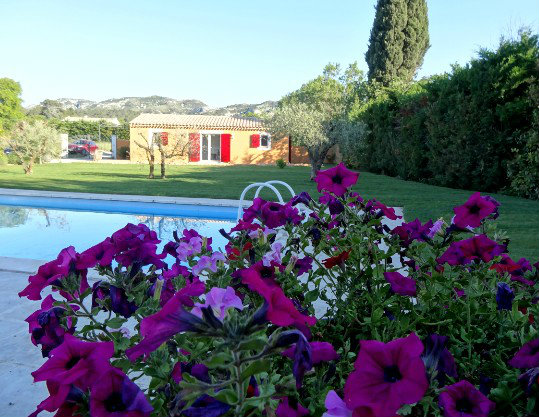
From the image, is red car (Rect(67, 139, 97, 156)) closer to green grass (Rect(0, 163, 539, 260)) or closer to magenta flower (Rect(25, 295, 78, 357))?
green grass (Rect(0, 163, 539, 260))

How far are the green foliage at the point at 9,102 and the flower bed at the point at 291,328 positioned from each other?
33.5 meters

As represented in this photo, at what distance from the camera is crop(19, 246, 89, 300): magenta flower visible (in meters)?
1.14

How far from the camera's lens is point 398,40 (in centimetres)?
2902

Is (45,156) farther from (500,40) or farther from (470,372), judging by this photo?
(470,372)

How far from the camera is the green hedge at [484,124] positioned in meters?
11.5

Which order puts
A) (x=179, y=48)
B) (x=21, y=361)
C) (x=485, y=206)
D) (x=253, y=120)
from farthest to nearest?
(x=179, y=48)
(x=253, y=120)
(x=21, y=361)
(x=485, y=206)

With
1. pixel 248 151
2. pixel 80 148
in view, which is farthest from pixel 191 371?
pixel 80 148

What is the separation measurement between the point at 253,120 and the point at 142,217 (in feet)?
81.6

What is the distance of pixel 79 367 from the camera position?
0.70 m

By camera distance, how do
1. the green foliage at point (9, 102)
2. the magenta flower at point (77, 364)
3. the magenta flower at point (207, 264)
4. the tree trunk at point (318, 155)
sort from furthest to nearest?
1. the green foliage at point (9, 102)
2. the tree trunk at point (318, 155)
3. the magenta flower at point (207, 264)
4. the magenta flower at point (77, 364)

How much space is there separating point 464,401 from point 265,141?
106 ft

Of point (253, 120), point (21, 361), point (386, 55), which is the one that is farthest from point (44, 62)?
point (21, 361)

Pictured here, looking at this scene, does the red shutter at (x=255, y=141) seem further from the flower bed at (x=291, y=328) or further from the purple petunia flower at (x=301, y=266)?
the purple petunia flower at (x=301, y=266)

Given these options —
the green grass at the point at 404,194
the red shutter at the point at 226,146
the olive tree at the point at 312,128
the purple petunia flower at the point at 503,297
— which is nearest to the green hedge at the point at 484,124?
the green grass at the point at 404,194
